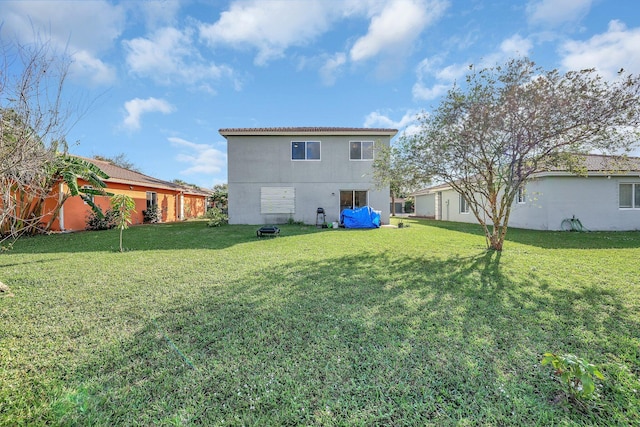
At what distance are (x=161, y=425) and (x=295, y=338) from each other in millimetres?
1478

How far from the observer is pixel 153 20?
340 inches

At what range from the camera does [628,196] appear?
13805 millimetres

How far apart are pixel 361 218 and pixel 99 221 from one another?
14279 mm

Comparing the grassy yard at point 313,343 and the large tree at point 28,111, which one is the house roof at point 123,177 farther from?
the large tree at point 28,111

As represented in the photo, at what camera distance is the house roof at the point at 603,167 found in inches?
281

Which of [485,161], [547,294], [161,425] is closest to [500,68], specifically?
Answer: [485,161]

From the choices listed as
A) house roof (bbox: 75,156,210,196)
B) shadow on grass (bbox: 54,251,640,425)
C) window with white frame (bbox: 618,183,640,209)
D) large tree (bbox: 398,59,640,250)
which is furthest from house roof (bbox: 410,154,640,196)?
house roof (bbox: 75,156,210,196)

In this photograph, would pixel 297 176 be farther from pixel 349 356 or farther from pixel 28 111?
pixel 349 356

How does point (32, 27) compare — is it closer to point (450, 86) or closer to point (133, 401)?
point (133, 401)

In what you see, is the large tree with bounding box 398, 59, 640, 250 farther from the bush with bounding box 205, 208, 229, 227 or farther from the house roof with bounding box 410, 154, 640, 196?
the bush with bounding box 205, 208, 229, 227

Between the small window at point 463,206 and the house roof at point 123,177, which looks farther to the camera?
the small window at point 463,206

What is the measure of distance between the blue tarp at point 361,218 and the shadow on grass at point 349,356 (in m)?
Result: 9.92

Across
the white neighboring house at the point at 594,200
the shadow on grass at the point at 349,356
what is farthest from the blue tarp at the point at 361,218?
the shadow on grass at the point at 349,356

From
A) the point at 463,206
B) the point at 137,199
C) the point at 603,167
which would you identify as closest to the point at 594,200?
the point at 603,167
